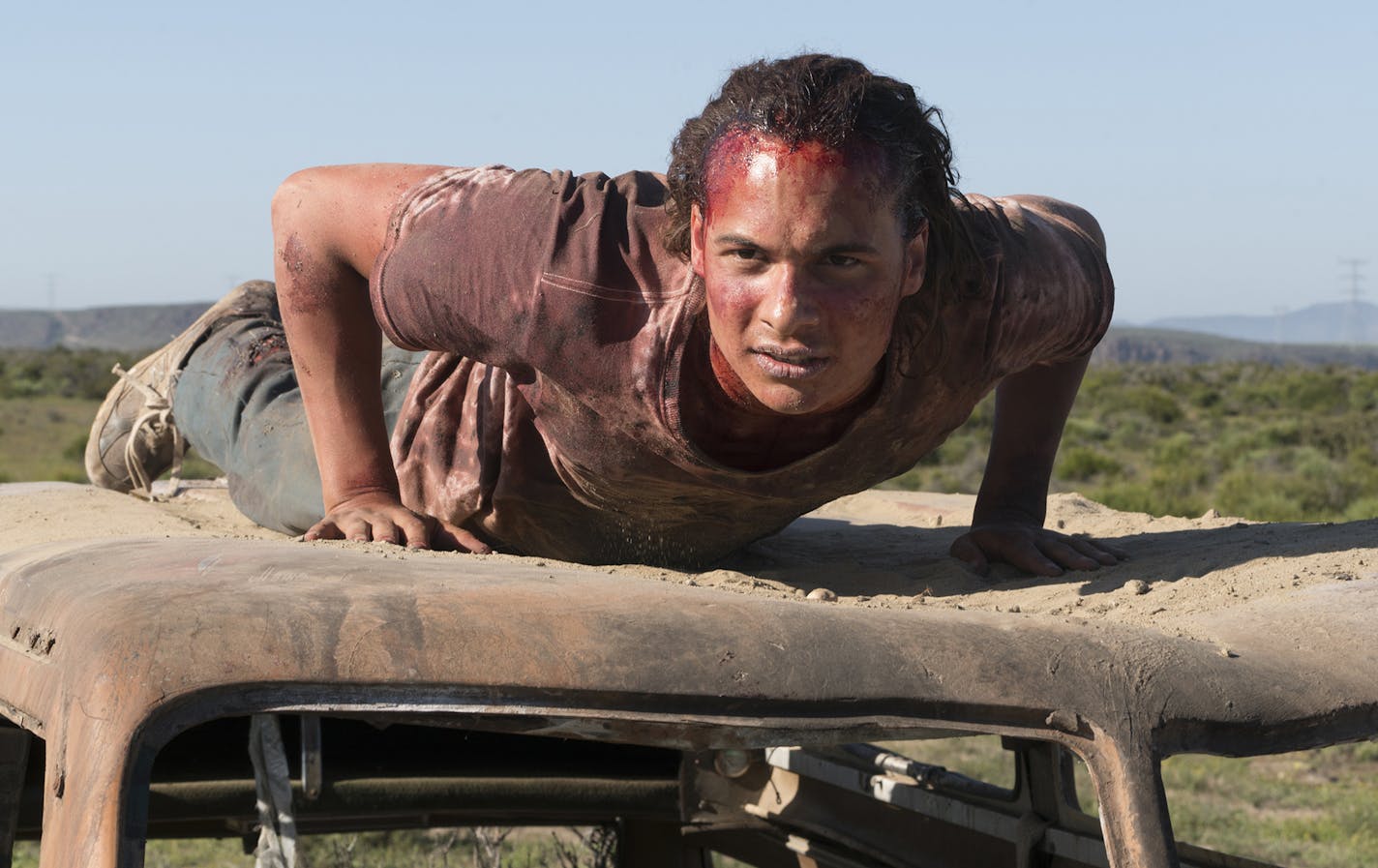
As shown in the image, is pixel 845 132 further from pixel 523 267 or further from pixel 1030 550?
pixel 1030 550

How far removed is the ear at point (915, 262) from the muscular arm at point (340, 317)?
0.93m

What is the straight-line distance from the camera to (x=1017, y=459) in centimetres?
329

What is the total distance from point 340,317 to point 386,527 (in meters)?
0.45

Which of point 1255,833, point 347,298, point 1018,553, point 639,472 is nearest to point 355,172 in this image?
point 347,298

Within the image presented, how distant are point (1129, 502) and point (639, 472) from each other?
977 centimetres

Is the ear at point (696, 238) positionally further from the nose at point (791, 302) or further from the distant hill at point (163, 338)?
the distant hill at point (163, 338)

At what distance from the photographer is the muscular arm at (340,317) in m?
2.92

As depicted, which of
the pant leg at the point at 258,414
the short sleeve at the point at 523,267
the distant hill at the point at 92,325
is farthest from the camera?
the distant hill at the point at 92,325

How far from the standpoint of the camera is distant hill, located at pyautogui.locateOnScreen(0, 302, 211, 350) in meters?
111

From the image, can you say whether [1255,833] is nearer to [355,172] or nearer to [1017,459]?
[1017,459]

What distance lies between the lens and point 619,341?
2.58 metres

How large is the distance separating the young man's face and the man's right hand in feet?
2.29

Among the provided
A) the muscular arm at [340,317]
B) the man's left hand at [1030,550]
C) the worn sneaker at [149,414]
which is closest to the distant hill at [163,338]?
the worn sneaker at [149,414]

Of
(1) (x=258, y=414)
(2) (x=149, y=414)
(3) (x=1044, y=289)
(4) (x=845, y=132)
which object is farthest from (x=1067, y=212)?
(2) (x=149, y=414)
